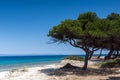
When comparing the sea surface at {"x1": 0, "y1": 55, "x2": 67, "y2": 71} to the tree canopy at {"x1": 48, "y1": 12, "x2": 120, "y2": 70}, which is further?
the sea surface at {"x1": 0, "y1": 55, "x2": 67, "y2": 71}

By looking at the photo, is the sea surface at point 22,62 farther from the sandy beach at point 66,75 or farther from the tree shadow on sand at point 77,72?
the sandy beach at point 66,75

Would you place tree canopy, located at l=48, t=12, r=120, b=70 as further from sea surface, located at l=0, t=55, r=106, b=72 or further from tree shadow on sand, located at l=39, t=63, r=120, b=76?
sea surface, located at l=0, t=55, r=106, b=72

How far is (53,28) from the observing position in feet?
75.6

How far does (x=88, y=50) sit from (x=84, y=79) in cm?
586

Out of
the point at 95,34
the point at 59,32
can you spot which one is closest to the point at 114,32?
the point at 95,34

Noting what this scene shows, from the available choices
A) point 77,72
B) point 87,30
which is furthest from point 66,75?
point 87,30

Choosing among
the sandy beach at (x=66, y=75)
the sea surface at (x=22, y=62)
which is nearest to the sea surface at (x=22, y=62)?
the sea surface at (x=22, y=62)

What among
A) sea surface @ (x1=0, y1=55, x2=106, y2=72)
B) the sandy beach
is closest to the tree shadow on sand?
the sandy beach

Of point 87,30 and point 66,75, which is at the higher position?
point 87,30

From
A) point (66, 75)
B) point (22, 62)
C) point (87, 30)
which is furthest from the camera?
point (22, 62)

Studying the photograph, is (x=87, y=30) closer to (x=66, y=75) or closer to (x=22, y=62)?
(x=66, y=75)

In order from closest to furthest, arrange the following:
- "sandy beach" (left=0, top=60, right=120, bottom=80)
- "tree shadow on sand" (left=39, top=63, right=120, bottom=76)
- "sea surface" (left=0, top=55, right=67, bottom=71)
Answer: "sandy beach" (left=0, top=60, right=120, bottom=80)
"tree shadow on sand" (left=39, top=63, right=120, bottom=76)
"sea surface" (left=0, top=55, right=67, bottom=71)

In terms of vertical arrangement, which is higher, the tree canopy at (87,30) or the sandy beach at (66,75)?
the tree canopy at (87,30)

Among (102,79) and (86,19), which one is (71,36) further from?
(102,79)
